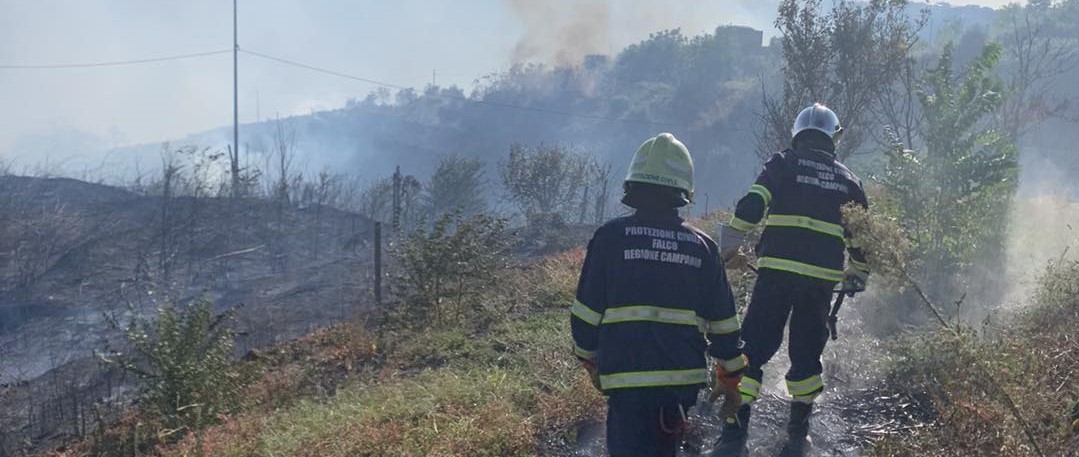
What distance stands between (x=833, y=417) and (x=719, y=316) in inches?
95.3

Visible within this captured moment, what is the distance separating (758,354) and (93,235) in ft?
76.0

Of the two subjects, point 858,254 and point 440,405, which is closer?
point 858,254

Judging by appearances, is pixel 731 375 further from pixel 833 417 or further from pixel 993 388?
pixel 833 417

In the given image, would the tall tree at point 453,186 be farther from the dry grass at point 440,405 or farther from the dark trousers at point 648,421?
the dark trousers at point 648,421

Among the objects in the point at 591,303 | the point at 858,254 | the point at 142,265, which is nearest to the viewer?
the point at 591,303

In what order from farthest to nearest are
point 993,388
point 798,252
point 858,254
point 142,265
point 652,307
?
point 142,265 < point 858,254 < point 798,252 < point 993,388 < point 652,307

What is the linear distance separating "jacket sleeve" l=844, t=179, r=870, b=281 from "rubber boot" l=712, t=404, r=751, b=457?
3.36ft

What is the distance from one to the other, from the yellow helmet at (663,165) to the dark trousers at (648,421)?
32.9 inches

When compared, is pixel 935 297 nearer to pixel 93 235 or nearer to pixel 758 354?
pixel 758 354

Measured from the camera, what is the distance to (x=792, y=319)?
189 inches

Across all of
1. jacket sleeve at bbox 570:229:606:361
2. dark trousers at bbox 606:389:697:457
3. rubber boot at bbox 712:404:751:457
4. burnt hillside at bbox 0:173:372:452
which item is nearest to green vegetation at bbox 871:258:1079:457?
rubber boot at bbox 712:404:751:457

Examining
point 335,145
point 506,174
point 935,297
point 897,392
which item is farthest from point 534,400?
point 335,145

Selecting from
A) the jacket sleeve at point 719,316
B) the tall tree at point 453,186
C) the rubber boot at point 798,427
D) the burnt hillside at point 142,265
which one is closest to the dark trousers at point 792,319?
the rubber boot at point 798,427

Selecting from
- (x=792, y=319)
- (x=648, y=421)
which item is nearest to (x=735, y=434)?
(x=792, y=319)
